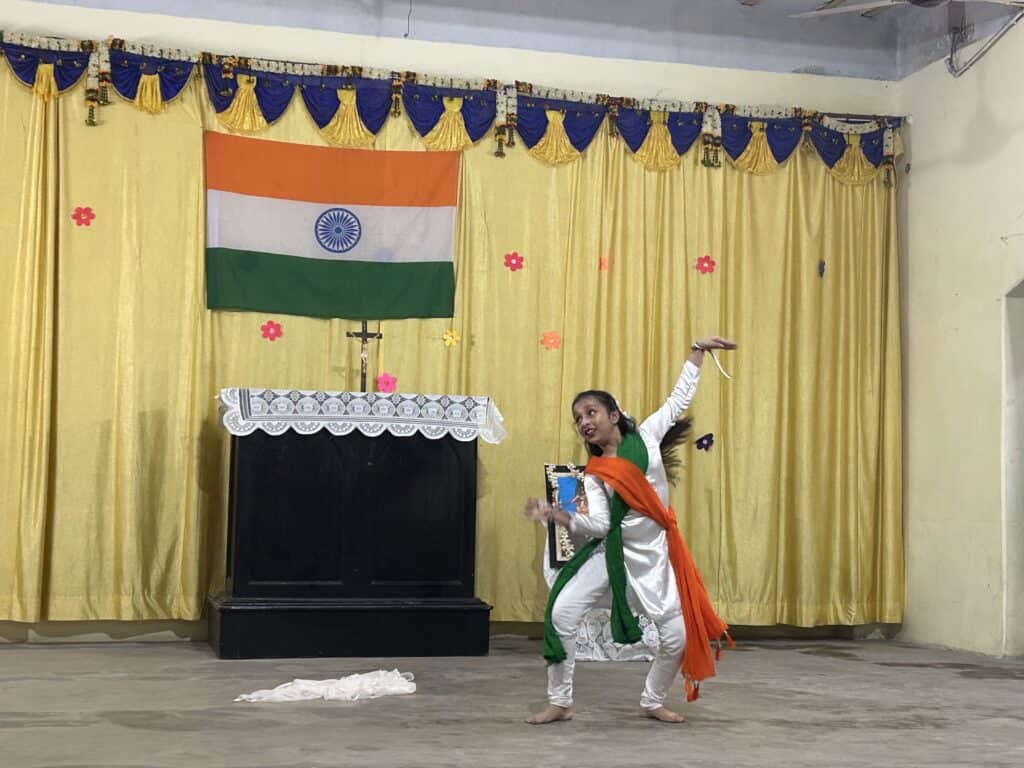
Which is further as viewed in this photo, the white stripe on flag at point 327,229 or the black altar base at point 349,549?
the white stripe on flag at point 327,229

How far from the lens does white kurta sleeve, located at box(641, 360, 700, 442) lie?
4.74 meters

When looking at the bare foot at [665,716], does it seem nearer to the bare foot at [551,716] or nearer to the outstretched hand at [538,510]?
the bare foot at [551,716]

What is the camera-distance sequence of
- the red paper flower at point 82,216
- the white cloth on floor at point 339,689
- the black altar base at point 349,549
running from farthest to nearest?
the red paper flower at point 82,216
the black altar base at point 349,549
the white cloth on floor at point 339,689

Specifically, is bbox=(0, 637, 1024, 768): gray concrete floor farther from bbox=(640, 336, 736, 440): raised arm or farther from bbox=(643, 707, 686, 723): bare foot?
bbox=(640, 336, 736, 440): raised arm

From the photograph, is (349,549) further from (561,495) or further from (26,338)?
(26,338)

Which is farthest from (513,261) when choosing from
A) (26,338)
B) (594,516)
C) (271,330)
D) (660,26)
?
(594,516)

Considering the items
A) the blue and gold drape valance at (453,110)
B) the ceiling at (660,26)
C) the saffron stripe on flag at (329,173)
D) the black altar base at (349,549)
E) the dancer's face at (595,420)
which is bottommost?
the black altar base at (349,549)

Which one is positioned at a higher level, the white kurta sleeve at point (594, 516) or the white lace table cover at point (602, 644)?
the white kurta sleeve at point (594, 516)

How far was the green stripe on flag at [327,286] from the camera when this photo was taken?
693 cm

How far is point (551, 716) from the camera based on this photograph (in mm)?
4465

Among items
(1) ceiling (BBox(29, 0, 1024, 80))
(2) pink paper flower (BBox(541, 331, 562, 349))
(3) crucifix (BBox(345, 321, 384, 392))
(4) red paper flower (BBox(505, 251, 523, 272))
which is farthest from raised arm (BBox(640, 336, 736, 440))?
(1) ceiling (BBox(29, 0, 1024, 80))

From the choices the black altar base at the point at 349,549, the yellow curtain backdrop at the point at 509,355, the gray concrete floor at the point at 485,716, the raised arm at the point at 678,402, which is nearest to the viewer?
the gray concrete floor at the point at 485,716

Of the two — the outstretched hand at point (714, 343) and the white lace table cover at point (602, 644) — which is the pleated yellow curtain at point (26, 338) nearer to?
the white lace table cover at point (602, 644)

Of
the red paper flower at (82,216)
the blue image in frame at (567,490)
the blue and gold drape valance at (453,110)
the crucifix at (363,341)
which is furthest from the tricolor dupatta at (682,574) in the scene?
the red paper flower at (82,216)
